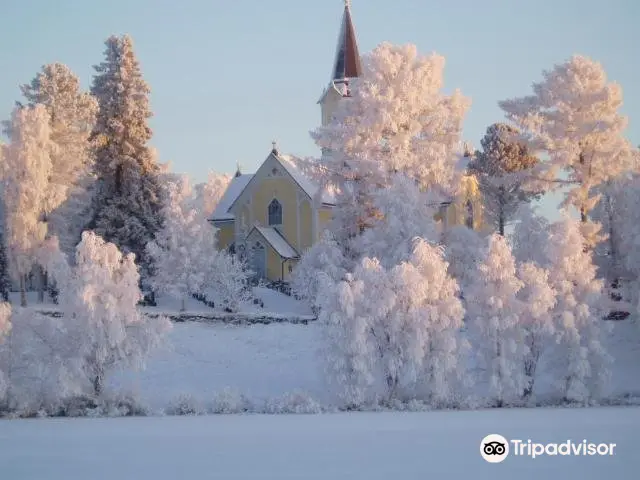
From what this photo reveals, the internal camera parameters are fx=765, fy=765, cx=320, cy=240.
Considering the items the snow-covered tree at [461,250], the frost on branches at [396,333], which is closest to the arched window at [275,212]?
the snow-covered tree at [461,250]

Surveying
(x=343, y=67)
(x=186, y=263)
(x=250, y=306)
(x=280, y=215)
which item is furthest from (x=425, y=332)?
(x=343, y=67)

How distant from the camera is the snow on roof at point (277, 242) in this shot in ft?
144

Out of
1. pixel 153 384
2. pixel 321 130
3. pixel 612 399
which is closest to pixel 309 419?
pixel 153 384

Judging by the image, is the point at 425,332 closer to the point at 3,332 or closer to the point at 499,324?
the point at 499,324

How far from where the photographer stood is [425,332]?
78.5 ft

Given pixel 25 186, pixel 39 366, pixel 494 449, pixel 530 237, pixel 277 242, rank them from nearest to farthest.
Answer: pixel 494 449
pixel 39 366
pixel 530 237
pixel 25 186
pixel 277 242

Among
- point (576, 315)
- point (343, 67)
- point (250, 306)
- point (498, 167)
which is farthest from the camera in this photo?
point (343, 67)

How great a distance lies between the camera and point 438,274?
2452 cm

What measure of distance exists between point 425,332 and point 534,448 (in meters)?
7.04

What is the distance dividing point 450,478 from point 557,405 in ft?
35.4

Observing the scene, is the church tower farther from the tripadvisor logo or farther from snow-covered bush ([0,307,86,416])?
the tripadvisor logo

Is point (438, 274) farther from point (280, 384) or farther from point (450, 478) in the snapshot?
point (450, 478)

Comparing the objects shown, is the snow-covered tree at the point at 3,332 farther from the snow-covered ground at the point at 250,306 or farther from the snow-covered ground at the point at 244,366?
the snow-covered ground at the point at 250,306

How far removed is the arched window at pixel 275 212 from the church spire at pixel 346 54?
13616 millimetres
